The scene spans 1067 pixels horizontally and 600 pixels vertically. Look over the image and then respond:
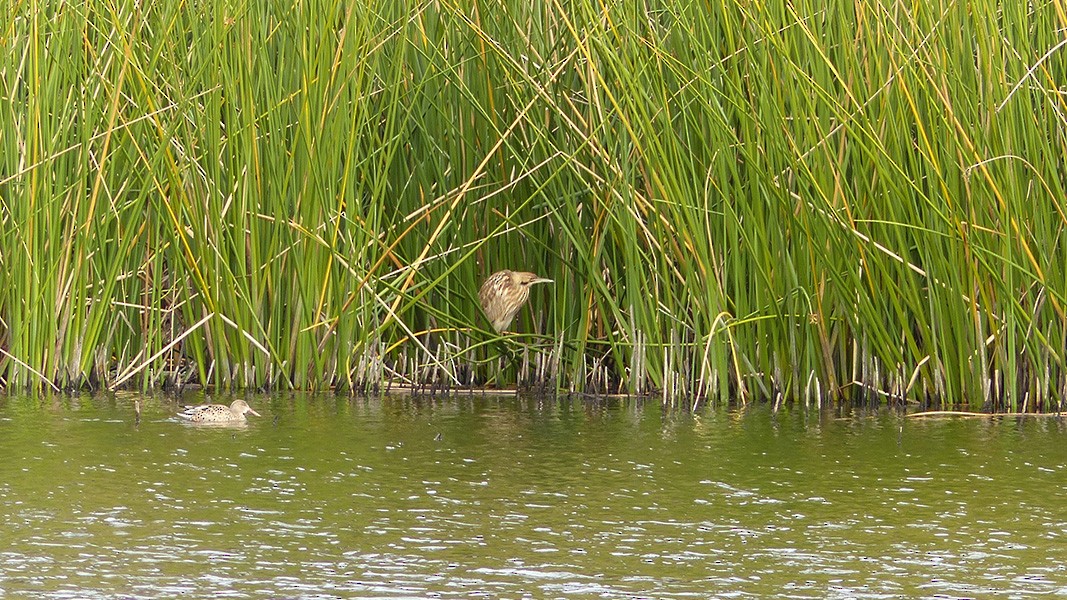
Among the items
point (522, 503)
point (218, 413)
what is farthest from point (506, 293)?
point (522, 503)

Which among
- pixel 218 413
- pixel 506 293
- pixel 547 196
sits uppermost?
pixel 547 196

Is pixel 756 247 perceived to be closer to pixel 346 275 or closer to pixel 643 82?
pixel 643 82

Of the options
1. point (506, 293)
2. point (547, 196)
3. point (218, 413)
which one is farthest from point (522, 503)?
point (547, 196)

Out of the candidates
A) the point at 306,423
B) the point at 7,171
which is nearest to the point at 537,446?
the point at 306,423

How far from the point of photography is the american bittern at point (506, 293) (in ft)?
23.0

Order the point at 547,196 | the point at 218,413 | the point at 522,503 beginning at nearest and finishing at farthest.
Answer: the point at 522,503
the point at 218,413
the point at 547,196

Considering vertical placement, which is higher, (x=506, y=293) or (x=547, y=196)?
(x=547, y=196)

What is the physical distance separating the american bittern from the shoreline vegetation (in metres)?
0.13

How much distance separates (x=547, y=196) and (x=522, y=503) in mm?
2325

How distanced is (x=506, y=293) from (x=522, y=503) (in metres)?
2.07

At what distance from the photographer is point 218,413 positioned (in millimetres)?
6184

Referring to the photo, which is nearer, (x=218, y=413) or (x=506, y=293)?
(x=218, y=413)

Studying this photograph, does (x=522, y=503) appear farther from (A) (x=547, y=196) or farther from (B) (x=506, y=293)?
(A) (x=547, y=196)

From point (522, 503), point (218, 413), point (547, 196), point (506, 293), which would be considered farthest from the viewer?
point (547, 196)
